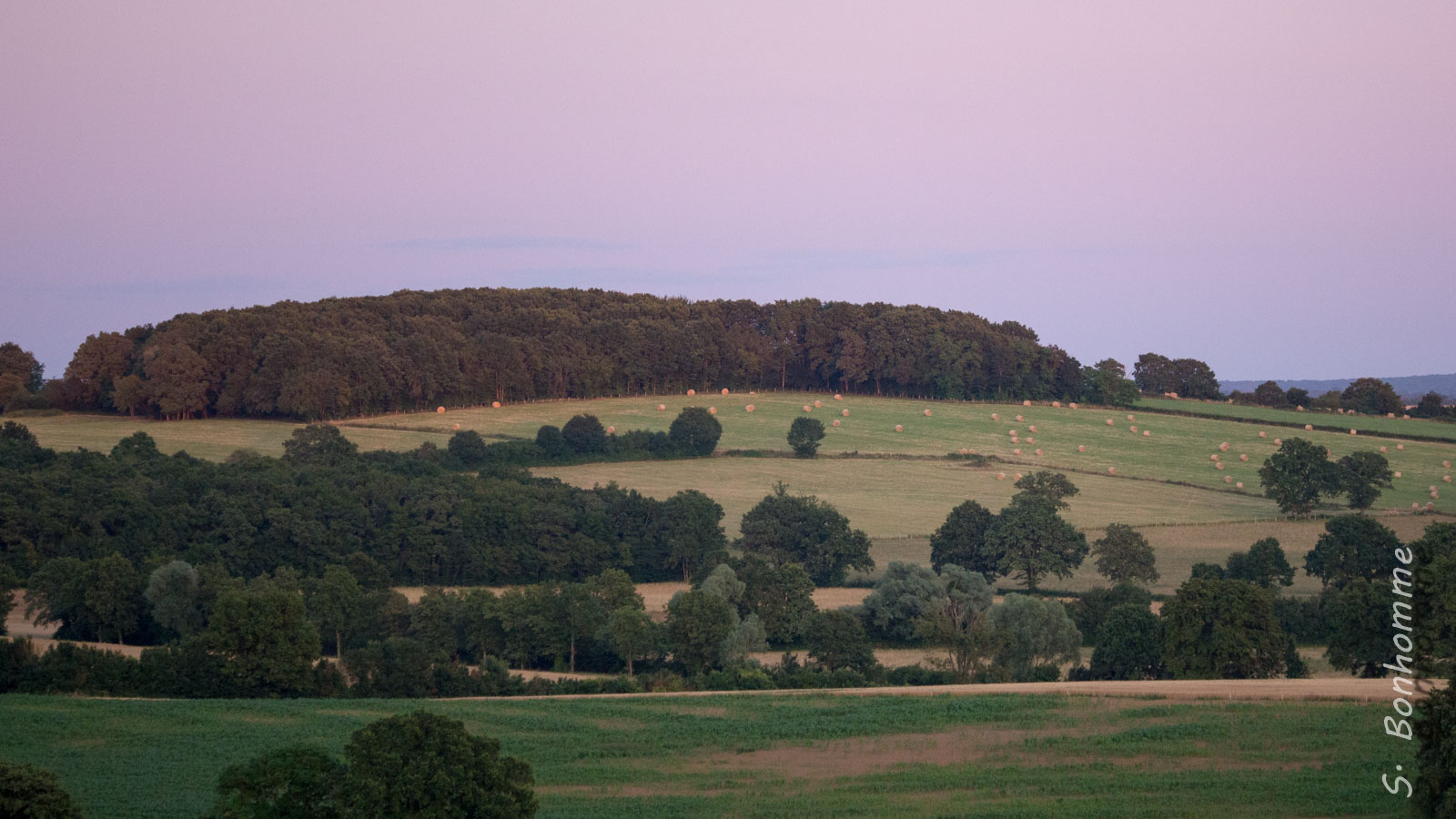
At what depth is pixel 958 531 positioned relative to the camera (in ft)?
191

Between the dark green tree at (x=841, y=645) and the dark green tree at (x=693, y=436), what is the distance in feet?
143

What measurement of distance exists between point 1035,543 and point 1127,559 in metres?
4.08

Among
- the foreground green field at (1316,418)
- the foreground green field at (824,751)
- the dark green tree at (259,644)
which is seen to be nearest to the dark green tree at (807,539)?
the foreground green field at (824,751)

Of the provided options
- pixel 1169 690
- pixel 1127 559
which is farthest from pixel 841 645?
pixel 1127 559

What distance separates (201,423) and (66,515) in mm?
36718

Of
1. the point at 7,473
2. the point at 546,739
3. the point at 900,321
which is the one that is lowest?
the point at 546,739

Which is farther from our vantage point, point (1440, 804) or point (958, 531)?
point (958, 531)

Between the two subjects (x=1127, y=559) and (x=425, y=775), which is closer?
(x=425, y=775)

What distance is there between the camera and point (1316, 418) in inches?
4094

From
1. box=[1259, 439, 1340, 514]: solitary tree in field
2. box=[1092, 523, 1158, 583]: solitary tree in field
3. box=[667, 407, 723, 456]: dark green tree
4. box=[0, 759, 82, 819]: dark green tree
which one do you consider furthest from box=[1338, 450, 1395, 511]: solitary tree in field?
box=[0, 759, 82, 819]: dark green tree

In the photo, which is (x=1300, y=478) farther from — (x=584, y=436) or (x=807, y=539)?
(x=584, y=436)

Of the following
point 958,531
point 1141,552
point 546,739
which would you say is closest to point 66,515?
point 546,739

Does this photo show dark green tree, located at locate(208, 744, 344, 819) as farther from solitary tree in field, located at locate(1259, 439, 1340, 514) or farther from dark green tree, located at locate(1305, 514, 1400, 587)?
solitary tree in field, located at locate(1259, 439, 1340, 514)

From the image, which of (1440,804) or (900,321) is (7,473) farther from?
(900,321)
